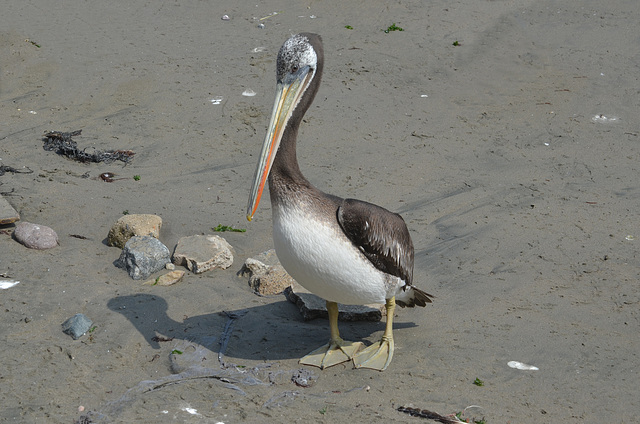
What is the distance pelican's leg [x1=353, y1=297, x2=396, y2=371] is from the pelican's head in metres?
1.13

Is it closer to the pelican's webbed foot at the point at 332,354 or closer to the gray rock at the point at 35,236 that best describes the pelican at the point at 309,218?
the pelican's webbed foot at the point at 332,354

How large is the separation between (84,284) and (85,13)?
18.9 ft

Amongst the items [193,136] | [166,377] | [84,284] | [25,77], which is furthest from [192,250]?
[25,77]

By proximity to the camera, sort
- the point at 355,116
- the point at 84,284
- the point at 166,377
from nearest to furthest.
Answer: the point at 166,377
the point at 84,284
the point at 355,116

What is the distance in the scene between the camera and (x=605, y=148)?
23.4ft

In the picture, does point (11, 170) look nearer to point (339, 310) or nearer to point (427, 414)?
point (339, 310)

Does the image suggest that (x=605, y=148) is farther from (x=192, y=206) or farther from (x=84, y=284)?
(x=84, y=284)

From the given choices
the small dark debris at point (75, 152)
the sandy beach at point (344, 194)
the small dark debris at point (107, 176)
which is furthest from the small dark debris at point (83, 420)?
the small dark debris at point (75, 152)

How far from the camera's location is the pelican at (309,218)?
3.66 meters

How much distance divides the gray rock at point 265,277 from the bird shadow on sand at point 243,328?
0.15m

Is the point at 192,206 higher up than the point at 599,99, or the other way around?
the point at 599,99

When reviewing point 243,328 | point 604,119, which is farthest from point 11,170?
point 604,119

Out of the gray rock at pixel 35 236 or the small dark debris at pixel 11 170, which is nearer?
the gray rock at pixel 35 236

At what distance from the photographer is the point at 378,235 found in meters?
3.88
